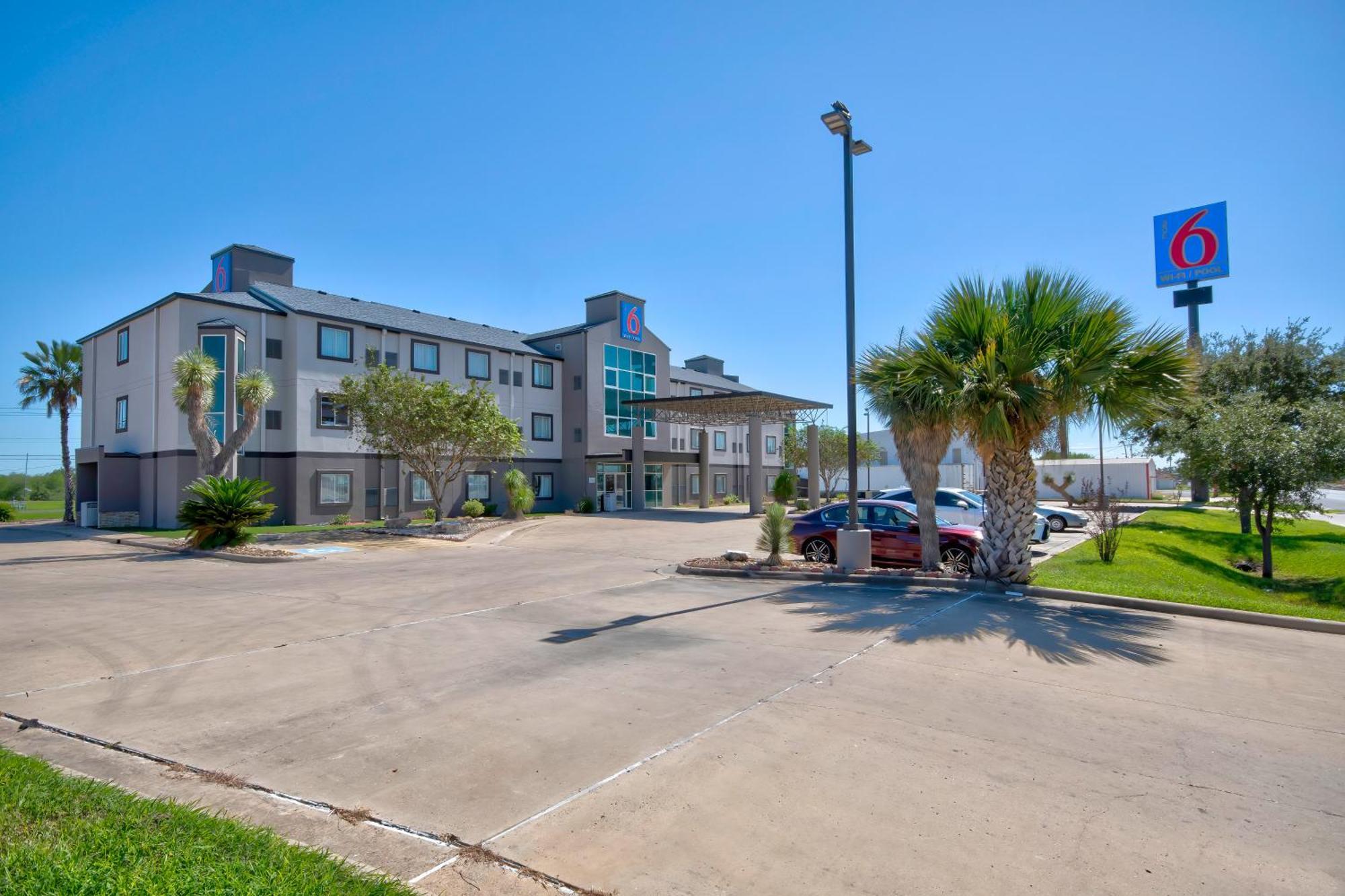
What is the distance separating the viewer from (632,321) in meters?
44.7

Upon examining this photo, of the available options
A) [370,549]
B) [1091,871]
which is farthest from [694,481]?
[1091,871]

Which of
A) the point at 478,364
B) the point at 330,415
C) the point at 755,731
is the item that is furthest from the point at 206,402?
the point at 755,731

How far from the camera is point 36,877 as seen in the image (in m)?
3.21

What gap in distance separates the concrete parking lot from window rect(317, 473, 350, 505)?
2019 centimetres

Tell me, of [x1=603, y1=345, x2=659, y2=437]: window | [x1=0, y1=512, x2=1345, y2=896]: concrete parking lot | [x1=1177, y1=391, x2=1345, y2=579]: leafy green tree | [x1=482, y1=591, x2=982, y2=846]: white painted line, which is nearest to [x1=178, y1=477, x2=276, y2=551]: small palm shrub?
[x1=0, y1=512, x2=1345, y2=896]: concrete parking lot

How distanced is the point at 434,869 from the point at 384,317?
35605 millimetres

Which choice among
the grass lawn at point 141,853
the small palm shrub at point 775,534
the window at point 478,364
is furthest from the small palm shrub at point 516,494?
the grass lawn at point 141,853

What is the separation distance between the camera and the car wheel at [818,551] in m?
15.9

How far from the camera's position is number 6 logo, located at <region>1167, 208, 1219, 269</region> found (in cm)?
4150

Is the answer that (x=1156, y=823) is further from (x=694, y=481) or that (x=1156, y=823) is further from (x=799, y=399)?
(x=694, y=481)

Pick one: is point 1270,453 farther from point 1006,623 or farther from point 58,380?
point 58,380

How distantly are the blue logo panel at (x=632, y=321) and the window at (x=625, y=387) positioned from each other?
84 centimetres

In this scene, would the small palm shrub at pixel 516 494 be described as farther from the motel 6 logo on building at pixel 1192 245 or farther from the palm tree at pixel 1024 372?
the motel 6 logo on building at pixel 1192 245

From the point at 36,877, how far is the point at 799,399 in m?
38.2
